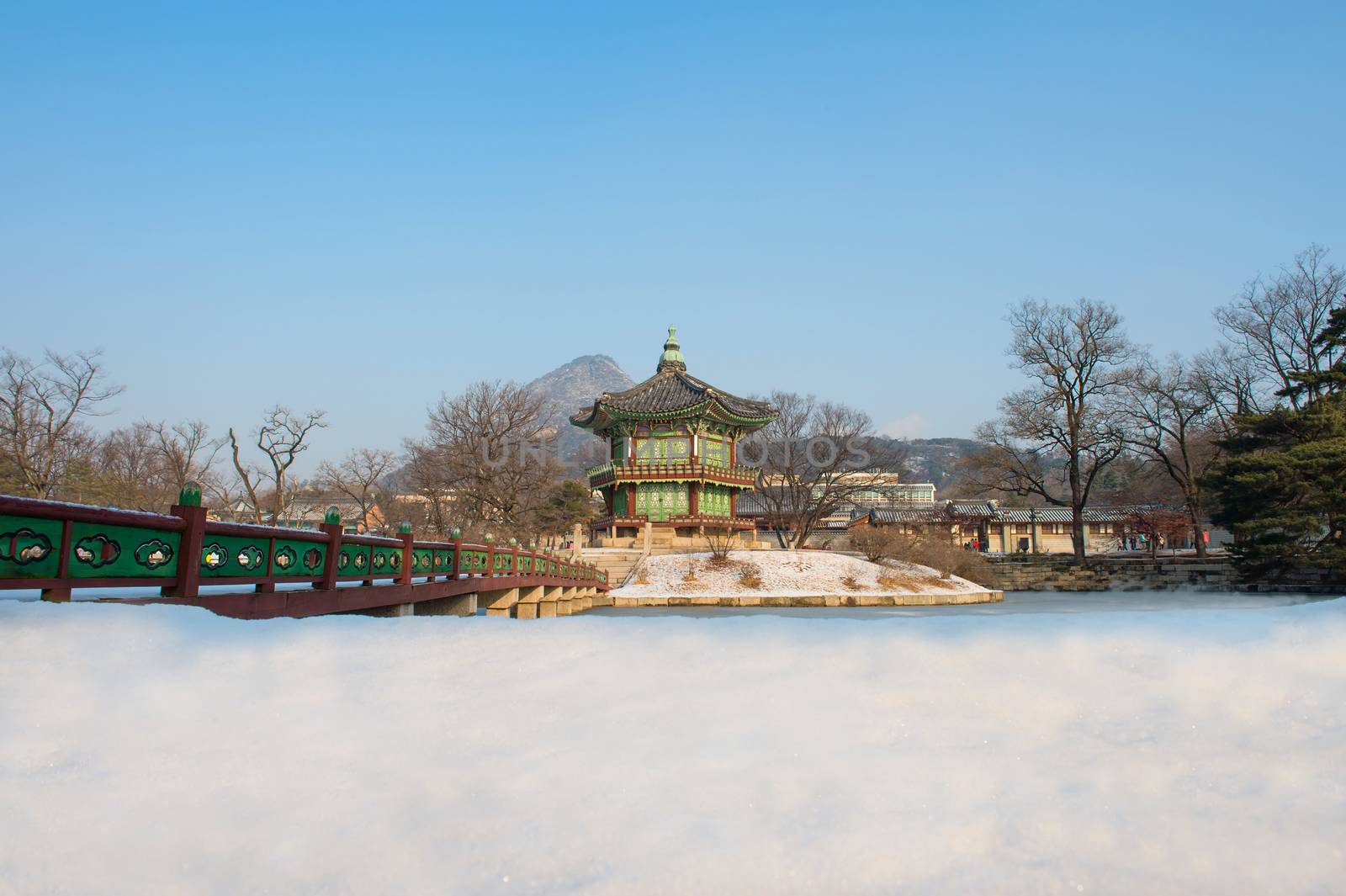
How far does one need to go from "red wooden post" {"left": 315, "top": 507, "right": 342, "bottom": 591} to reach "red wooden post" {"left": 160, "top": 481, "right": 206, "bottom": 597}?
1.98 m

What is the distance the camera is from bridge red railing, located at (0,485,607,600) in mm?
4332

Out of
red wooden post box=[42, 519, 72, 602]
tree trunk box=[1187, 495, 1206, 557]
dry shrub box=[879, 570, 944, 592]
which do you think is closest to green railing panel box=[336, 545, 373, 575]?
red wooden post box=[42, 519, 72, 602]

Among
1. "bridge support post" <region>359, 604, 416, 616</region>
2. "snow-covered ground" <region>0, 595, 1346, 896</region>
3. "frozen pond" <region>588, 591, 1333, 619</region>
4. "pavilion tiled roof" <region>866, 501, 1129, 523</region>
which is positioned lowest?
"frozen pond" <region>588, 591, 1333, 619</region>

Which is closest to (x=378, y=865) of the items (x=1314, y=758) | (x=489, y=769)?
(x=489, y=769)

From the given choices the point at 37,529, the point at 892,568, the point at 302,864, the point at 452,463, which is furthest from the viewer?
the point at 452,463

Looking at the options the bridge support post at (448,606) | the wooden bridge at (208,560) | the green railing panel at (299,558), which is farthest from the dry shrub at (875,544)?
the green railing panel at (299,558)

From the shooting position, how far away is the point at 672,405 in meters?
36.2

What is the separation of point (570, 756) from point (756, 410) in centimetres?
3606

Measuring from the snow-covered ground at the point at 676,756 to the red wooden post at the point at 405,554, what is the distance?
21.3ft

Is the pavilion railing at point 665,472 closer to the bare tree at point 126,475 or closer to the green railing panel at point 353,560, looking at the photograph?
the bare tree at point 126,475

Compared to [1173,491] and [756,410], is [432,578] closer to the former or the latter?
[756,410]

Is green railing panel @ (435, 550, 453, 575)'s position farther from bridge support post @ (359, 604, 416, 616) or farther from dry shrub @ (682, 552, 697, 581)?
dry shrub @ (682, 552, 697, 581)

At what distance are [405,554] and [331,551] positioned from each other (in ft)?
7.46

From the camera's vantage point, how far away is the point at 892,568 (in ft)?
98.1
